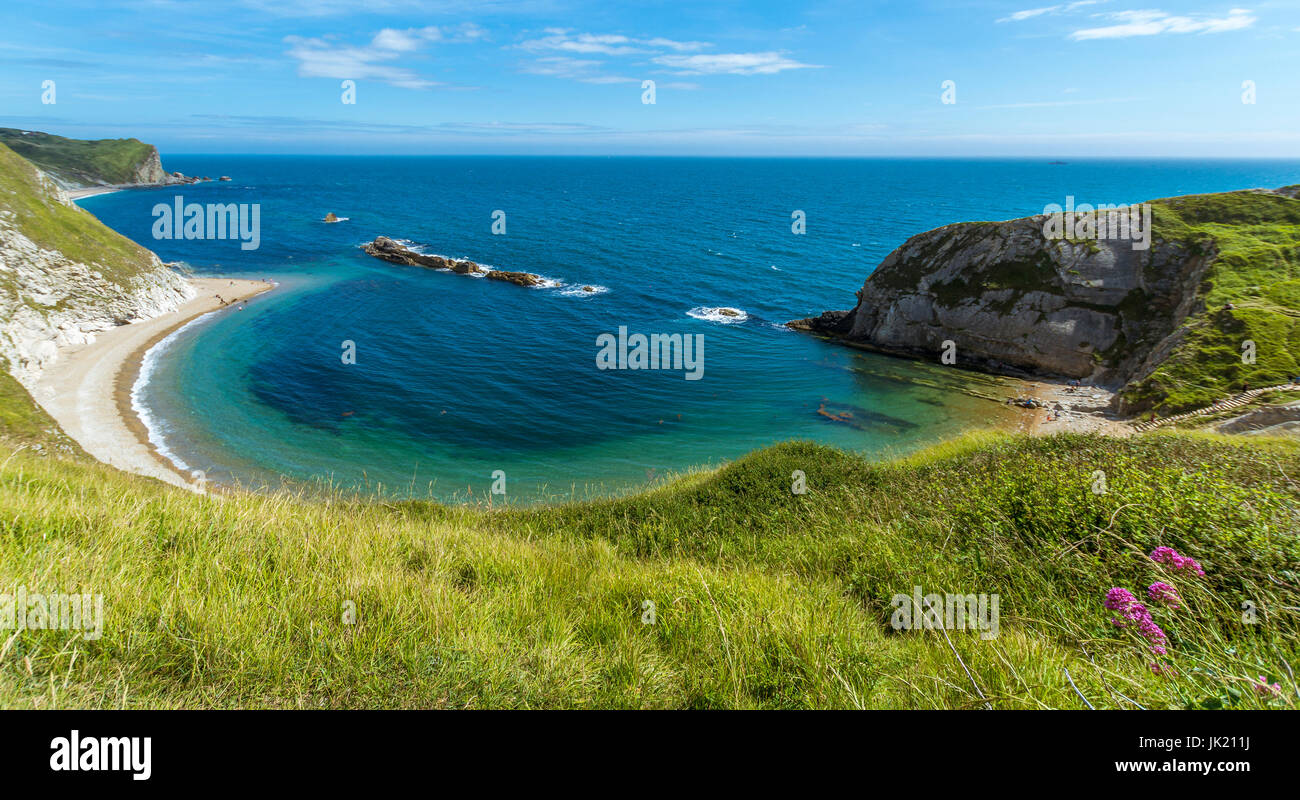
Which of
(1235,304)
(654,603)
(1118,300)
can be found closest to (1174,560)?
(654,603)

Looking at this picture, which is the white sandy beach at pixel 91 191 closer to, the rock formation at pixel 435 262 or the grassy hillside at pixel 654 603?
the rock formation at pixel 435 262

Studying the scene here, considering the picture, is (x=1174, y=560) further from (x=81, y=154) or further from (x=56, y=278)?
(x=81, y=154)

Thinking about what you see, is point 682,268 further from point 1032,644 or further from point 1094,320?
point 1032,644

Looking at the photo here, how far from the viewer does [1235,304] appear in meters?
31.4

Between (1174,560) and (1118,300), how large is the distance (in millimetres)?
44006

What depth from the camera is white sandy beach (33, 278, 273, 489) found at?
27797 mm

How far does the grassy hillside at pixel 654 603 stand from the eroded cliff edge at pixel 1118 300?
27796mm

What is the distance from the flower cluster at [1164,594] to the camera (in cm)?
552

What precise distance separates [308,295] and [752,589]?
70062 mm

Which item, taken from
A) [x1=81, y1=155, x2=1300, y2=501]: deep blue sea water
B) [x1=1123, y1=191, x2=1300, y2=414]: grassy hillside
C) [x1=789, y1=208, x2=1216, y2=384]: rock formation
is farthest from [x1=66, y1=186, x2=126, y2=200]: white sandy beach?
[x1=1123, y1=191, x2=1300, y2=414]: grassy hillside

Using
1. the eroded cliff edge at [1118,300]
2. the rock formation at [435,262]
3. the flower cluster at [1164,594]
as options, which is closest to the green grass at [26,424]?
the flower cluster at [1164,594]

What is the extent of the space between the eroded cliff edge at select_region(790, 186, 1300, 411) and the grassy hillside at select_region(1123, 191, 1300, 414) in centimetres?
8

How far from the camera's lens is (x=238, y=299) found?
5984 centimetres
